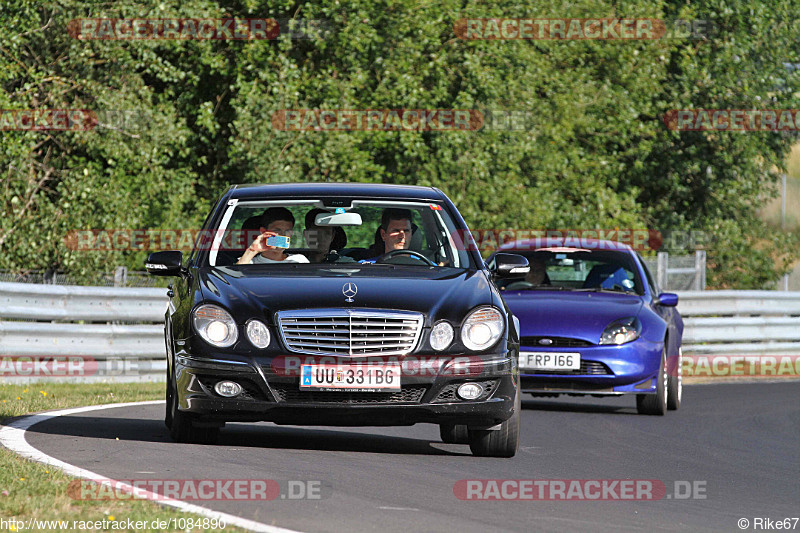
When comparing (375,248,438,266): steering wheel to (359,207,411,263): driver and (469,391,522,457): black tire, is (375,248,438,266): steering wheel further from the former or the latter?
(469,391,522,457): black tire

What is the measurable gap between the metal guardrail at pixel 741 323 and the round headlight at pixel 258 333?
1240 centimetres

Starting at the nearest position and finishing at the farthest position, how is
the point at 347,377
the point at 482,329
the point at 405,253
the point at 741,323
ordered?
the point at 347,377 < the point at 482,329 < the point at 405,253 < the point at 741,323

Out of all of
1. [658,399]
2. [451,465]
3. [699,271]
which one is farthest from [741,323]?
[451,465]

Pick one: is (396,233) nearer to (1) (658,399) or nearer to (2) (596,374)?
(2) (596,374)

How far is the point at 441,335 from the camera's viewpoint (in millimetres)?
7695

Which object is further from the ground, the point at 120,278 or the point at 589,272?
the point at 589,272

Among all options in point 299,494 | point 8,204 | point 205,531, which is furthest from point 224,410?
point 8,204

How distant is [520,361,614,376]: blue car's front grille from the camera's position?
478 inches

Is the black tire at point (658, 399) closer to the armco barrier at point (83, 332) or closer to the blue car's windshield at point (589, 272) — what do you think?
the blue car's windshield at point (589, 272)

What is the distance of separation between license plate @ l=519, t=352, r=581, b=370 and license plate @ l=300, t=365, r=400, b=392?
184 inches

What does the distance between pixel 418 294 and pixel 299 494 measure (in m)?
1.74

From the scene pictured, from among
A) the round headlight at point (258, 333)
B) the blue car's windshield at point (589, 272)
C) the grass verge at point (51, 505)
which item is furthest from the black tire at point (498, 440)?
the blue car's windshield at point (589, 272)

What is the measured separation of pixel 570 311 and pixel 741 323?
27.0ft

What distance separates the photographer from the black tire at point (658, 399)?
1262 centimetres
